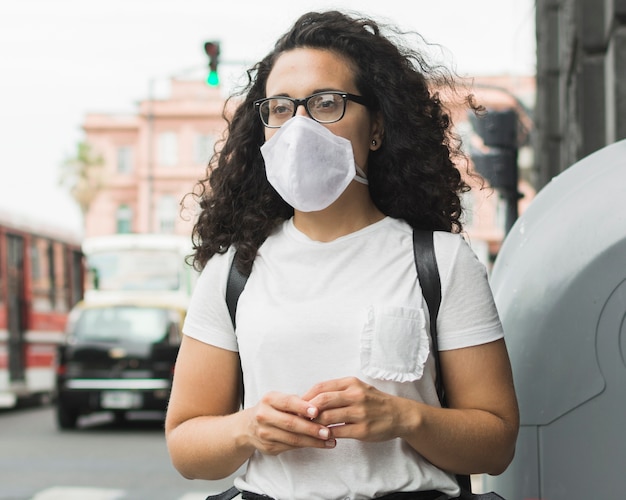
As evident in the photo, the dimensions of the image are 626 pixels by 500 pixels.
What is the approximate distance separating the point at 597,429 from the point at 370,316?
562 mm

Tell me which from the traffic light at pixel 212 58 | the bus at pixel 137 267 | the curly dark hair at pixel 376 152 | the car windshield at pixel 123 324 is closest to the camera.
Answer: the curly dark hair at pixel 376 152

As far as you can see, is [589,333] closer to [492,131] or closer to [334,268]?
[334,268]

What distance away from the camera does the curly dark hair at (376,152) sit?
84.0 inches

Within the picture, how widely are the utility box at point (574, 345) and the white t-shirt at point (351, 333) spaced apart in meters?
0.25

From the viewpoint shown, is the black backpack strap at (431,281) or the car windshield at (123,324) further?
the car windshield at (123,324)

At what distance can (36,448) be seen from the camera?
11.3 metres

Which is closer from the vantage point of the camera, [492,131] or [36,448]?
[492,131]

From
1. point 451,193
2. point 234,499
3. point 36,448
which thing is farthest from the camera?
point 36,448

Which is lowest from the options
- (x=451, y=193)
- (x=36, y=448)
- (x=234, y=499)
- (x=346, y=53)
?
(x=36, y=448)

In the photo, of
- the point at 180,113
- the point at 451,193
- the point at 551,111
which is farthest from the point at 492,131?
the point at 180,113

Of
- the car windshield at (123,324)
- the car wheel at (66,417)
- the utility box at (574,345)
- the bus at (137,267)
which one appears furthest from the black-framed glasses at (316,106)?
the bus at (137,267)

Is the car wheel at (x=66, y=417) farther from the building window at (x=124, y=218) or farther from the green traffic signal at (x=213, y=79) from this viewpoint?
the building window at (x=124, y=218)

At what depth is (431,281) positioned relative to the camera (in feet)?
6.32

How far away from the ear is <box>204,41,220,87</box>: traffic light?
14.2 meters
